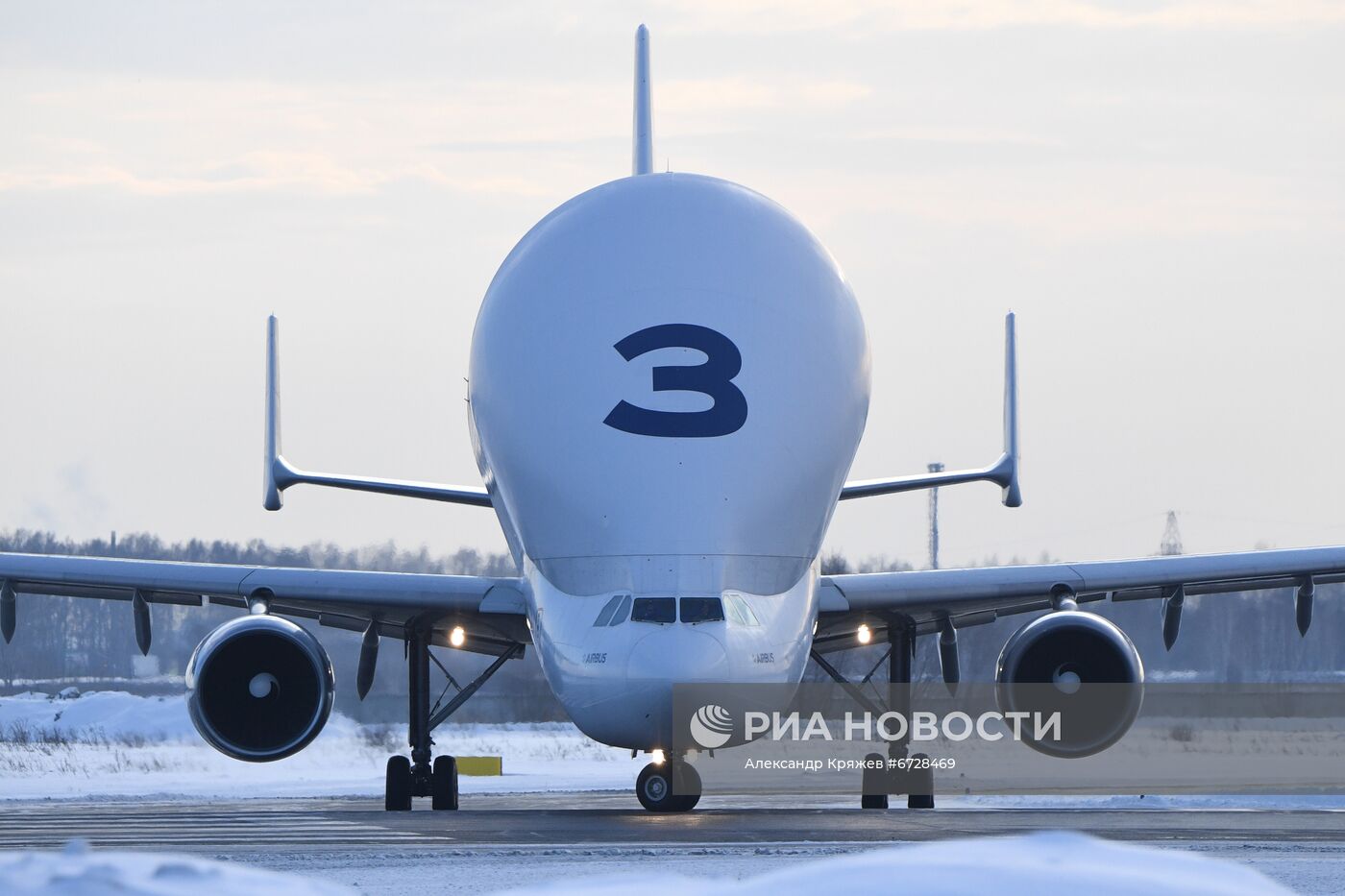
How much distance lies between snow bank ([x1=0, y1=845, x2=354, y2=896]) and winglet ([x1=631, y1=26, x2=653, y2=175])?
800 inches

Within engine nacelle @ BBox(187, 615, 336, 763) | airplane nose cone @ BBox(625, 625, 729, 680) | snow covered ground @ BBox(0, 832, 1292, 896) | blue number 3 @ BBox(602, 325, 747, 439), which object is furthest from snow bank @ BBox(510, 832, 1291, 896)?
engine nacelle @ BBox(187, 615, 336, 763)

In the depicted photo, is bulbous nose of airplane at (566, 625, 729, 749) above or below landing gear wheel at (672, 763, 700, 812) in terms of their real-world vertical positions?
above

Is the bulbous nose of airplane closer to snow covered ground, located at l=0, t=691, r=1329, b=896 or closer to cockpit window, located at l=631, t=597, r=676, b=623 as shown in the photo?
cockpit window, located at l=631, t=597, r=676, b=623

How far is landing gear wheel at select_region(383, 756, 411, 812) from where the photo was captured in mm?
19094

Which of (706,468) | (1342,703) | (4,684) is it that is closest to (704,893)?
(706,468)

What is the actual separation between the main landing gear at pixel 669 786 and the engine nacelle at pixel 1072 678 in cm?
300

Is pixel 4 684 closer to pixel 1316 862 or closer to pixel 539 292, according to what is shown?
pixel 539 292

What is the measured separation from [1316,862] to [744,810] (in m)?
7.24

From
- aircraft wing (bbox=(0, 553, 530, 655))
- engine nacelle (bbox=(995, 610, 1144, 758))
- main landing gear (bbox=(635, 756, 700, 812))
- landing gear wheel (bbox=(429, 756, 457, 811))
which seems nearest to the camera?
main landing gear (bbox=(635, 756, 700, 812))

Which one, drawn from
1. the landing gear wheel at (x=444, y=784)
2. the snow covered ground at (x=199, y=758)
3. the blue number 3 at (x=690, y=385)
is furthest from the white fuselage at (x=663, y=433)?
the snow covered ground at (x=199, y=758)

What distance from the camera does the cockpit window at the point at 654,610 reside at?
14.4 m

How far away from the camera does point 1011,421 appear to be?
21.8m

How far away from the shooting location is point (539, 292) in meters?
16.2

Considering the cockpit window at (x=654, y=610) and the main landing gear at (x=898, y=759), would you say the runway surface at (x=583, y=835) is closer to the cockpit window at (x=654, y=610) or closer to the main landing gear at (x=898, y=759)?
the main landing gear at (x=898, y=759)
